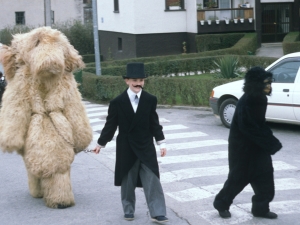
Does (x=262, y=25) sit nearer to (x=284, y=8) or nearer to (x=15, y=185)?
(x=284, y=8)

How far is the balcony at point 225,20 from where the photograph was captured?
35.8 m

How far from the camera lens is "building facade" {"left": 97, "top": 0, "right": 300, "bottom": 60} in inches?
1406

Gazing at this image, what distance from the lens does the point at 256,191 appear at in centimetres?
735

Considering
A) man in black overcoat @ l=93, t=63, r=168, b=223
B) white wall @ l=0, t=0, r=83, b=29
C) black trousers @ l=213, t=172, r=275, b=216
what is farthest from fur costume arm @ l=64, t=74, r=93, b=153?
white wall @ l=0, t=0, r=83, b=29

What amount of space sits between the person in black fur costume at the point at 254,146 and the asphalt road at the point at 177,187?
35 centimetres

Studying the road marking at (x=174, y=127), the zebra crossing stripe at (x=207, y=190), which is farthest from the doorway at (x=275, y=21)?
the zebra crossing stripe at (x=207, y=190)

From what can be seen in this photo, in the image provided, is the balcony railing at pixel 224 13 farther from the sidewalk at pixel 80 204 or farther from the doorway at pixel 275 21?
the sidewalk at pixel 80 204

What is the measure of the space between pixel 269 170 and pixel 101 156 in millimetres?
5210

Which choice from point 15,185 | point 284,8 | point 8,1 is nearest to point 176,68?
point 284,8

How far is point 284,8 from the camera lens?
3978 cm

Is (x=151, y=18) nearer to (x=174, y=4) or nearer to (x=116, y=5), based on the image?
(x=174, y=4)

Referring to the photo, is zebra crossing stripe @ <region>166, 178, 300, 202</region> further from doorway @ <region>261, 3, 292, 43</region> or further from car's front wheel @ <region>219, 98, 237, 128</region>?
doorway @ <region>261, 3, 292, 43</region>

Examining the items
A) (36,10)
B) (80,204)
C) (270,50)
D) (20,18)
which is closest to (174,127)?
(80,204)

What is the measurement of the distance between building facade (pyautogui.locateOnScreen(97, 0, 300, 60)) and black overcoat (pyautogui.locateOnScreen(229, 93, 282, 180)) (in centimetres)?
2864
